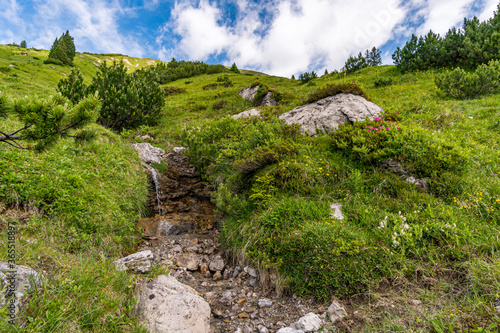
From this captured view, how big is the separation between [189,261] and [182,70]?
45499 mm

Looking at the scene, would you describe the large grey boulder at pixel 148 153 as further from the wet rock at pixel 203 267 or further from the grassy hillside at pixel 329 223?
the wet rock at pixel 203 267

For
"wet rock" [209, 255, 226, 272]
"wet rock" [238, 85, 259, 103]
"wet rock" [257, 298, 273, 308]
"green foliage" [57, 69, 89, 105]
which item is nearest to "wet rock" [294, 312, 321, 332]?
"wet rock" [257, 298, 273, 308]

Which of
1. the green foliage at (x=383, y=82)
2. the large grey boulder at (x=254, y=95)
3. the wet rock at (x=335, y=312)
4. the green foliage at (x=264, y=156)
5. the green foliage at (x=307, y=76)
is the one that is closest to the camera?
the wet rock at (x=335, y=312)

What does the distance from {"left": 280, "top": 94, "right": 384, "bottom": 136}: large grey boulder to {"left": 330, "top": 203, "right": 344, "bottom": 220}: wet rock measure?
10.9ft

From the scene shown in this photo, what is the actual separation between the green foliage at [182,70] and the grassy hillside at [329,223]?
127 feet

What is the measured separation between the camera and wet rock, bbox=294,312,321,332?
3250 mm

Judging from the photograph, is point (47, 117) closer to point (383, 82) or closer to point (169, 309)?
point (169, 309)

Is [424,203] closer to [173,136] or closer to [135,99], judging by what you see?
[173,136]

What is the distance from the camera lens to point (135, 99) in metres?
14.2

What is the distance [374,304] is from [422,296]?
0.65 meters

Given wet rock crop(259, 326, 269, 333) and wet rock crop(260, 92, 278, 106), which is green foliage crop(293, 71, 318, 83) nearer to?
wet rock crop(260, 92, 278, 106)

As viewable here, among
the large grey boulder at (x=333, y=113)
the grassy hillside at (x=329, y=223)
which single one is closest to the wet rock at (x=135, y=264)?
the grassy hillside at (x=329, y=223)

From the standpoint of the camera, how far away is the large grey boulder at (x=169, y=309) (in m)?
3.25

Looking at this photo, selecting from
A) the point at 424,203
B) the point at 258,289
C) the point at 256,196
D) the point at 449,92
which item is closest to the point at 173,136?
the point at 256,196
